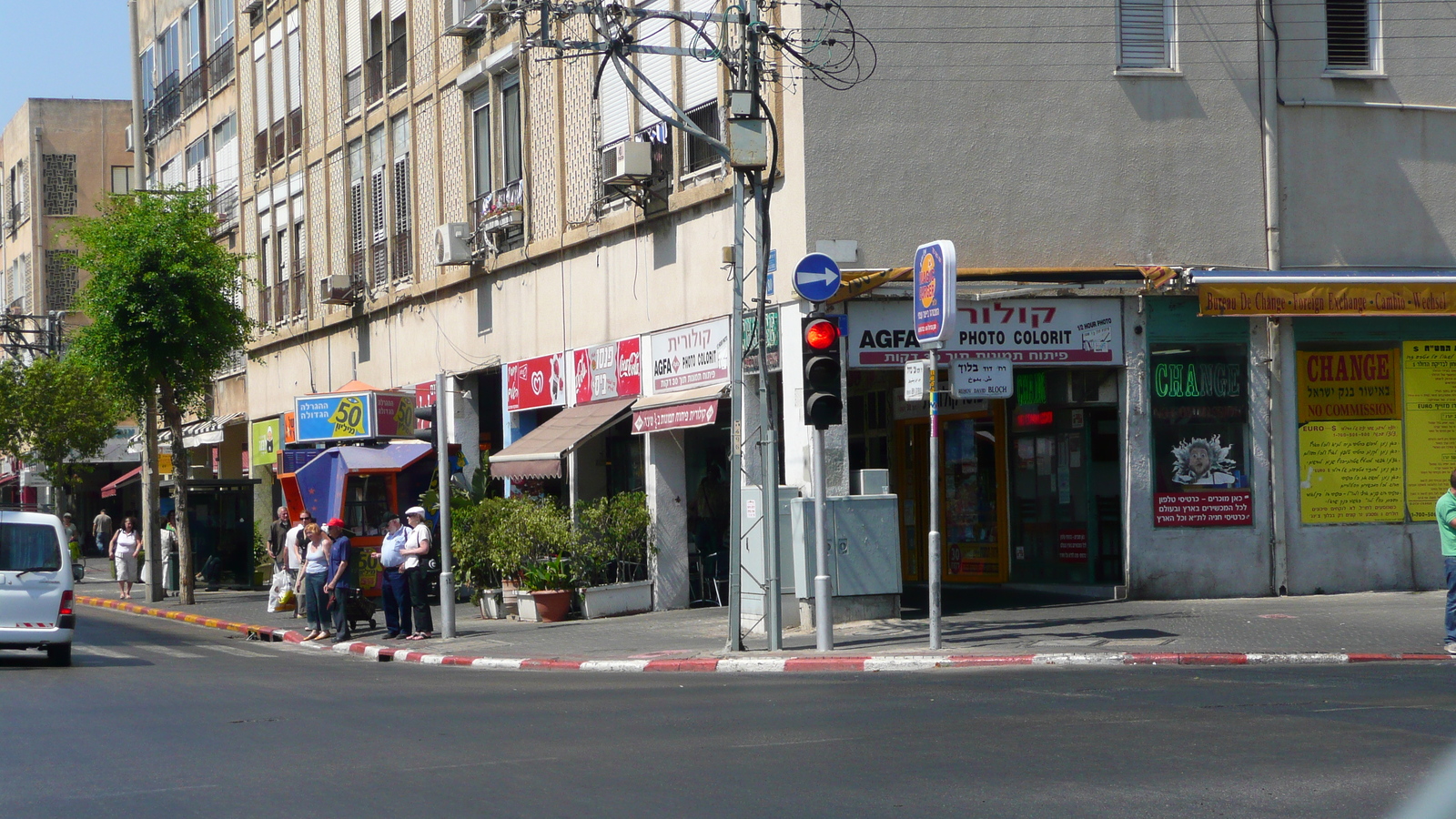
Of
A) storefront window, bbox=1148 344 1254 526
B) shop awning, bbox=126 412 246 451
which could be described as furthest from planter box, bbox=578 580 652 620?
shop awning, bbox=126 412 246 451

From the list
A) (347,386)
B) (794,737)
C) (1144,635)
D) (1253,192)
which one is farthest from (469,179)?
(794,737)

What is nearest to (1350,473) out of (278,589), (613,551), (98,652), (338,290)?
(613,551)

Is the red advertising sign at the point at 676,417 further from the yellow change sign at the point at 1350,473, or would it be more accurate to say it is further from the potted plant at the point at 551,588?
the yellow change sign at the point at 1350,473

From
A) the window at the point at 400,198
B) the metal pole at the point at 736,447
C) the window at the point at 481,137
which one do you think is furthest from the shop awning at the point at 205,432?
the metal pole at the point at 736,447

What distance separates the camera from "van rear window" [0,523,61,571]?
17.0 metres

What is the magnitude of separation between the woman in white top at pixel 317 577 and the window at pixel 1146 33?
40.8 feet

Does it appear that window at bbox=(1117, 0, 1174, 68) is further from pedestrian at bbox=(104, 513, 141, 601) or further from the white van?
pedestrian at bbox=(104, 513, 141, 601)

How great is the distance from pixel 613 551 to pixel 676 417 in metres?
2.27

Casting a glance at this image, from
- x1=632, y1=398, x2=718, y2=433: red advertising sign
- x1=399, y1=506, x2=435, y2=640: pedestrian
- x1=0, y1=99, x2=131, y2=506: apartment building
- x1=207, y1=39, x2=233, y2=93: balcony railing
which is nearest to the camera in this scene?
x1=632, y1=398, x2=718, y2=433: red advertising sign

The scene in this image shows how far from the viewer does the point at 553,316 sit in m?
25.0

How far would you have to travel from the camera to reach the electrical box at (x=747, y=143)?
15055mm

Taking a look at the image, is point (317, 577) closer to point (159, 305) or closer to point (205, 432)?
point (159, 305)

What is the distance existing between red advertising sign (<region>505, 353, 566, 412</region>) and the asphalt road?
1062cm

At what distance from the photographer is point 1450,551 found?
13.9m
